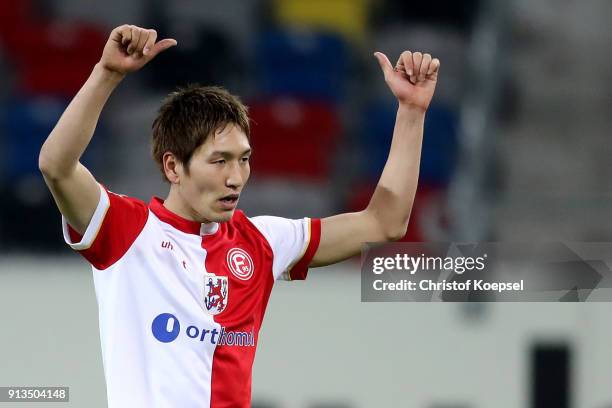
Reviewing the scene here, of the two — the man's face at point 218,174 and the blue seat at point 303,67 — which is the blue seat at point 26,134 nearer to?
the blue seat at point 303,67

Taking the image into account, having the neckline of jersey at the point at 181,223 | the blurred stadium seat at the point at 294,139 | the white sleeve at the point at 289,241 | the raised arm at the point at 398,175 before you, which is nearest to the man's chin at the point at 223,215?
the neckline of jersey at the point at 181,223

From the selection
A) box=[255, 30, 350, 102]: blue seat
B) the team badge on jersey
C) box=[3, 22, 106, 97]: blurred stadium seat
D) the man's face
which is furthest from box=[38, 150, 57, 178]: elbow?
box=[255, 30, 350, 102]: blue seat

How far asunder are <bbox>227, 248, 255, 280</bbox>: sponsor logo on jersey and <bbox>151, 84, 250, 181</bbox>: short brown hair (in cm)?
24

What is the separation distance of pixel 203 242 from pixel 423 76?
2.25ft

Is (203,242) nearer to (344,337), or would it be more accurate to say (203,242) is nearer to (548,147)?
(344,337)

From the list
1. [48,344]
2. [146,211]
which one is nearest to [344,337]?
[48,344]

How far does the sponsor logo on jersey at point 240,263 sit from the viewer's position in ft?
9.11

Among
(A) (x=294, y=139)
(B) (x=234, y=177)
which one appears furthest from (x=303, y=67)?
(B) (x=234, y=177)

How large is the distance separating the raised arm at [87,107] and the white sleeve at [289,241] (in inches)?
23.3

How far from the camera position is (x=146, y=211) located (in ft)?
9.02

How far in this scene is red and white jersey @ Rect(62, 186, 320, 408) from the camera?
261cm

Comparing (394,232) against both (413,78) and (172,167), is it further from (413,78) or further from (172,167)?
(172,167)

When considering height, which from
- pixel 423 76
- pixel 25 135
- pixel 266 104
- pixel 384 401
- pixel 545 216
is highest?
pixel 266 104

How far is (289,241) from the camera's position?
2.90 metres
